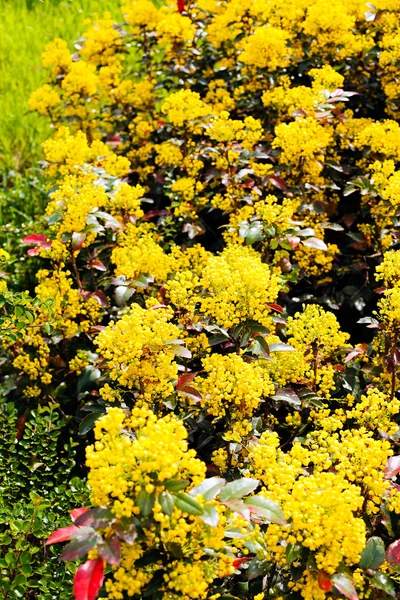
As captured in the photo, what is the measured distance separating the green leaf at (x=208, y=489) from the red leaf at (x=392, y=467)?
2.01 feet

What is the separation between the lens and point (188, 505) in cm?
142

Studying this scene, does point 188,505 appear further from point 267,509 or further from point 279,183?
point 279,183

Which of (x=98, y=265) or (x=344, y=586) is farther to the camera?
(x=98, y=265)

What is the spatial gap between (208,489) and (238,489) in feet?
0.33

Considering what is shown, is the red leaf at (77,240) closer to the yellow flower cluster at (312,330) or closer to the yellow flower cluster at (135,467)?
the yellow flower cluster at (312,330)

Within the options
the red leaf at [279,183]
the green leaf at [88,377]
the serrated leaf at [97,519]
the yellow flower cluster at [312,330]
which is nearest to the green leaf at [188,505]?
the serrated leaf at [97,519]

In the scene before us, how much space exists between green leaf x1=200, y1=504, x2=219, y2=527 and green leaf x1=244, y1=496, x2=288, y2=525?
0.13 meters

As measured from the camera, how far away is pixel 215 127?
10.0ft

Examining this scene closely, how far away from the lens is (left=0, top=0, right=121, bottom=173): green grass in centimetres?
495

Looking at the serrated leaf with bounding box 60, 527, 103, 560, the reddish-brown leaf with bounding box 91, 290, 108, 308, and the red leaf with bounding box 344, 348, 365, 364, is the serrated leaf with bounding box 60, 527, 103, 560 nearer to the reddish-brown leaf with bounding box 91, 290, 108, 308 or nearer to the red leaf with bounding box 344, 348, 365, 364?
the red leaf with bounding box 344, 348, 365, 364

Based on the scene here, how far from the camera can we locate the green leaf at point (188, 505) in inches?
55.5

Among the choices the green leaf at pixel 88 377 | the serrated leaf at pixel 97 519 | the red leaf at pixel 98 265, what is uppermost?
the serrated leaf at pixel 97 519

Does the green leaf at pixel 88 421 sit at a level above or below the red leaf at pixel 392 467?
above

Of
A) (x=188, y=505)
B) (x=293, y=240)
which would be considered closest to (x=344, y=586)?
(x=188, y=505)
